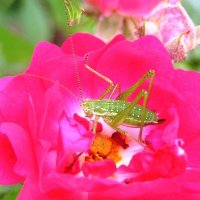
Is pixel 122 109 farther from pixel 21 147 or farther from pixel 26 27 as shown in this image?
pixel 26 27

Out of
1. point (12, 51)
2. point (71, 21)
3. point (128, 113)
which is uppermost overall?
point (71, 21)

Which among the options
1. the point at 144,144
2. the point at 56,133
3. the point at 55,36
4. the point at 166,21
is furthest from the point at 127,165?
the point at 55,36

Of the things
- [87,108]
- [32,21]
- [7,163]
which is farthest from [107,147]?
[32,21]

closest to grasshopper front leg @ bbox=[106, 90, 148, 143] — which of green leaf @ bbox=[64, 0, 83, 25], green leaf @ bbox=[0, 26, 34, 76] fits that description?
green leaf @ bbox=[64, 0, 83, 25]

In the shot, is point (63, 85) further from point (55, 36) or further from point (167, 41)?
point (55, 36)

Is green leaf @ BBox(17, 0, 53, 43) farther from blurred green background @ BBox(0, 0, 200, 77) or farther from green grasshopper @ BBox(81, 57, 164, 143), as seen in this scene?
green grasshopper @ BBox(81, 57, 164, 143)

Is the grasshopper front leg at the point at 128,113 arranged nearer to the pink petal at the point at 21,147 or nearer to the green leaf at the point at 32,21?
the pink petal at the point at 21,147

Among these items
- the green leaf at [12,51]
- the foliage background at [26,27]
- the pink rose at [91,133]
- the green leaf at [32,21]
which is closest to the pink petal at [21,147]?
the pink rose at [91,133]
